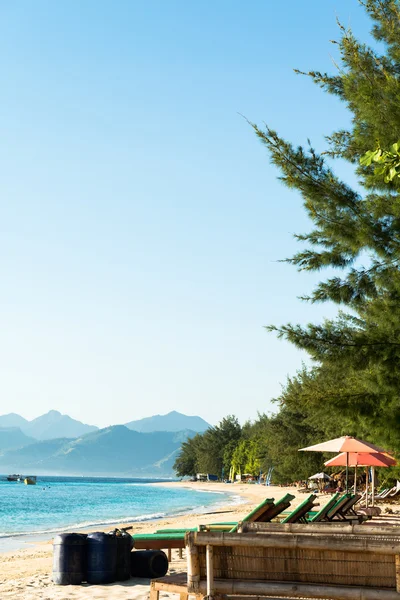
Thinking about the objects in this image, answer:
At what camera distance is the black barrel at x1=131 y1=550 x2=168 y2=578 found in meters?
9.51

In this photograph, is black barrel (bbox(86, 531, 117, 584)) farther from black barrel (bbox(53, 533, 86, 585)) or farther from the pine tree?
the pine tree

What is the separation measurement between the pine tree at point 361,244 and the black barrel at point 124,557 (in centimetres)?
334

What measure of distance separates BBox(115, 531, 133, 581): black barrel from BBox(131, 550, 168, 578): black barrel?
29cm

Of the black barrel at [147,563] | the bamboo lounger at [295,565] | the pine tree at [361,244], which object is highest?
the pine tree at [361,244]

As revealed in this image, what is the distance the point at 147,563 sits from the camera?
952 centimetres

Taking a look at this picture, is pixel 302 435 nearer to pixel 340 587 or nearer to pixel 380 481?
pixel 380 481

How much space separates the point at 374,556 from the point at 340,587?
0.95ft

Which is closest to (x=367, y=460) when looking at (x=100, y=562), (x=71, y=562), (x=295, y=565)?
(x=100, y=562)

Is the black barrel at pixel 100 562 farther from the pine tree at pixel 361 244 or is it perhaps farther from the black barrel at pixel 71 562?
the pine tree at pixel 361 244

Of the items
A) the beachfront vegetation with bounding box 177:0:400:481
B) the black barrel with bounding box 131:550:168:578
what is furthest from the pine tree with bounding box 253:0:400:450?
the black barrel with bounding box 131:550:168:578

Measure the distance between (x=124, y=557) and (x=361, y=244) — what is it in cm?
529

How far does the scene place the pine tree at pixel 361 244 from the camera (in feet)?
30.8

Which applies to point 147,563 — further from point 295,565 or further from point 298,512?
point 295,565

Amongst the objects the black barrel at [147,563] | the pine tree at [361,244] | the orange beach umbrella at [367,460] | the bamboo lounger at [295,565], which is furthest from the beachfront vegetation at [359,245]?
the orange beach umbrella at [367,460]
